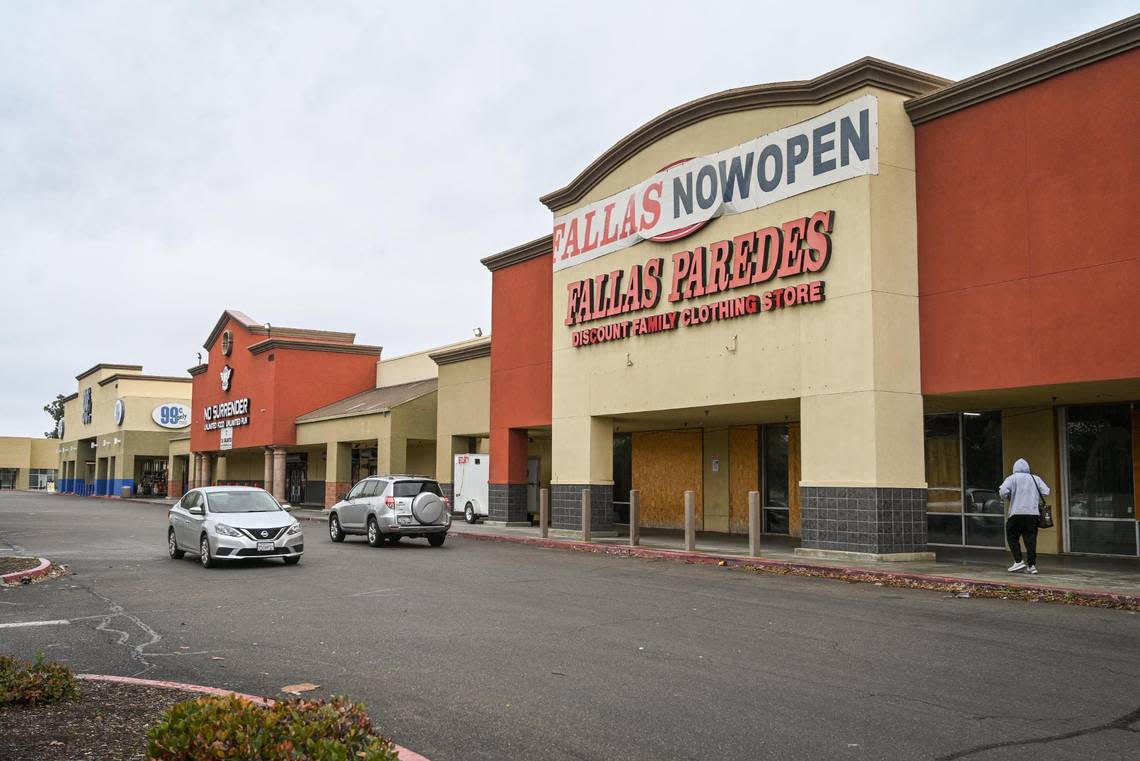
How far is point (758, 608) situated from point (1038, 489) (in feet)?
19.8

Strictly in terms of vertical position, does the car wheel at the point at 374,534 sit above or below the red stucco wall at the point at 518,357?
below

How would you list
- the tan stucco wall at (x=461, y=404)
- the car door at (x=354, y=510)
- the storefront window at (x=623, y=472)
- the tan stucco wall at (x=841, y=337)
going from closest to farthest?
1. the tan stucco wall at (x=841, y=337)
2. the car door at (x=354, y=510)
3. the storefront window at (x=623, y=472)
4. the tan stucco wall at (x=461, y=404)

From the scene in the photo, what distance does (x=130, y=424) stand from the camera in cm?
7556

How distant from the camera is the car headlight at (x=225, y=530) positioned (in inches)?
707

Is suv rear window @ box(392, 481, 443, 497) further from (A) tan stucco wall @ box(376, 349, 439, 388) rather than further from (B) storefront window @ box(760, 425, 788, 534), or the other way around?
(A) tan stucco wall @ box(376, 349, 439, 388)

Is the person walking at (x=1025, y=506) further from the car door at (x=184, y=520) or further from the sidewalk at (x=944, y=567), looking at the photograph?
the car door at (x=184, y=520)

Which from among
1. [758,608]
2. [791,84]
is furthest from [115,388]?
[758,608]

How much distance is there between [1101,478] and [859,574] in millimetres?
6219

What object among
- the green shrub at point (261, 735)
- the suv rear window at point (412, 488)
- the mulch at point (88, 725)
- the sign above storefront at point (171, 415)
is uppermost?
the sign above storefront at point (171, 415)

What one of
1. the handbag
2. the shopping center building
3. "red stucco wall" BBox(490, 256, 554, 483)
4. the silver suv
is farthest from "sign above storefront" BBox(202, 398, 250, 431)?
the handbag

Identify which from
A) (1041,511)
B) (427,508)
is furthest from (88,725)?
(427,508)

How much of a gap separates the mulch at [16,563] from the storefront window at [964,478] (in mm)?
18141

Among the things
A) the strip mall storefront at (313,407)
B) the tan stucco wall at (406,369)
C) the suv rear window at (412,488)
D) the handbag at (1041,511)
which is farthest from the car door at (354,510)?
the tan stucco wall at (406,369)

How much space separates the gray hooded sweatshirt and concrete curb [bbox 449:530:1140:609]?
1585mm
